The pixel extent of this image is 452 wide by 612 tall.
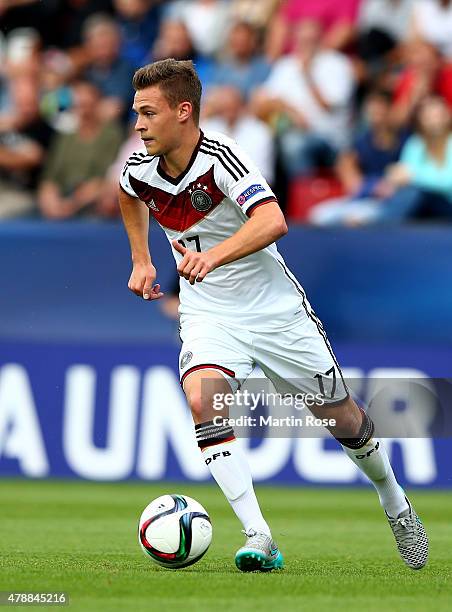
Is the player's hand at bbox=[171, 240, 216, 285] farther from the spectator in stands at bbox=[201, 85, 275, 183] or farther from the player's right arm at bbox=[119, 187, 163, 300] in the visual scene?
the spectator in stands at bbox=[201, 85, 275, 183]

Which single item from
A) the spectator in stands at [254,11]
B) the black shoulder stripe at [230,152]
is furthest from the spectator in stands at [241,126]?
the black shoulder stripe at [230,152]

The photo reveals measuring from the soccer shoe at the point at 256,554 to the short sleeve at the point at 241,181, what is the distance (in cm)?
158

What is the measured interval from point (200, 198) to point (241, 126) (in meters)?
7.15

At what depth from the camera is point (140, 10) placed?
53.1 feet

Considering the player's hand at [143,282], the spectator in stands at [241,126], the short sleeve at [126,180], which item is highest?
the spectator in stands at [241,126]

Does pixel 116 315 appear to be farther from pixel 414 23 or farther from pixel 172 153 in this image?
pixel 172 153

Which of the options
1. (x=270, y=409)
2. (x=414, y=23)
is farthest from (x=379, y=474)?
(x=414, y=23)

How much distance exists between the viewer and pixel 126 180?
6.98m

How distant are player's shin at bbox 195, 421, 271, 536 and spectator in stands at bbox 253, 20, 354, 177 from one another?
7.89m

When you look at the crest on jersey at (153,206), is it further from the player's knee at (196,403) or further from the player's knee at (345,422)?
the player's knee at (345,422)

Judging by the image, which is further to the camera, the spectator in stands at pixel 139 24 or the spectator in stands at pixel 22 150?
the spectator in stands at pixel 139 24

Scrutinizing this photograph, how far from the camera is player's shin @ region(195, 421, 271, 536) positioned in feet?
21.1

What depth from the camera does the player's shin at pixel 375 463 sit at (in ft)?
22.9

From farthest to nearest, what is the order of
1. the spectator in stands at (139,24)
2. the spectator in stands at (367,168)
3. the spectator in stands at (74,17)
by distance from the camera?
the spectator in stands at (74,17)
the spectator in stands at (139,24)
the spectator in stands at (367,168)
